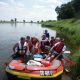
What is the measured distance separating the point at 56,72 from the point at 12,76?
2144 mm

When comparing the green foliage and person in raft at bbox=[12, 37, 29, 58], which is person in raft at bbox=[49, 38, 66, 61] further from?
the green foliage

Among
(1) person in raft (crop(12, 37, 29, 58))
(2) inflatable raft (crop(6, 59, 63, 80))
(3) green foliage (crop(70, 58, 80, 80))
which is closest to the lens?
(2) inflatable raft (crop(6, 59, 63, 80))

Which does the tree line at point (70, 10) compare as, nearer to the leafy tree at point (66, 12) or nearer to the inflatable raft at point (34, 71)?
the leafy tree at point (66, 12)

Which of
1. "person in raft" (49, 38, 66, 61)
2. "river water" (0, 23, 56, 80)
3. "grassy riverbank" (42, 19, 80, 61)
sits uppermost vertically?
"person in raft" (49, 38, 66, 61)

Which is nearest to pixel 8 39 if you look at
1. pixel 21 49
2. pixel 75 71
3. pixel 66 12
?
pixel 21 49

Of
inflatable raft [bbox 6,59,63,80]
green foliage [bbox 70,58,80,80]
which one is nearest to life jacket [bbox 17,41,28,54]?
inflatable raft [bbox 6,59,63,80]

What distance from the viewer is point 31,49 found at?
53.3 ft

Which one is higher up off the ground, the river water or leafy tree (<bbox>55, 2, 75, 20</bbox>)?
leafy tree (<bbox>55, 2, 75, 20</bbox>)

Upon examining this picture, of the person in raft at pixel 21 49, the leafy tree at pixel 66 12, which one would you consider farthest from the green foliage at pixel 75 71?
the leafy tree at pixel 66 12

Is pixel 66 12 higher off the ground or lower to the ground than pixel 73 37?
higher

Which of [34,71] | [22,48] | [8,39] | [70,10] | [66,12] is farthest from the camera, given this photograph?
[66,12]

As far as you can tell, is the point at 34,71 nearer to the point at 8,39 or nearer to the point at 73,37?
the point at 73,37

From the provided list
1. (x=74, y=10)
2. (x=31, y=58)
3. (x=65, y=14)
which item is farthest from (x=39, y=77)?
(x=65, y=14)

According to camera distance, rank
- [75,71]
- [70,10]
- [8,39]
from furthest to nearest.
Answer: [70,10] < [8,39] < [75,71]
